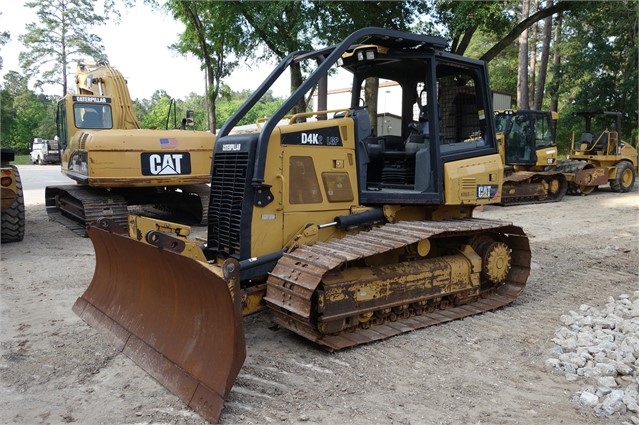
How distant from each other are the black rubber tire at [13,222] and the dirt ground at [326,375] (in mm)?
3140

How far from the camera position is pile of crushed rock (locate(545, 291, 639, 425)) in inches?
140

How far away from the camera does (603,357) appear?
13.7 feet

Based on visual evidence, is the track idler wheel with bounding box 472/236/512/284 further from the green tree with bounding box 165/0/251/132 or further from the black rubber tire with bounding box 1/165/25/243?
the green tree with bounding box 165/0/251/132

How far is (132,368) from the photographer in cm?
409

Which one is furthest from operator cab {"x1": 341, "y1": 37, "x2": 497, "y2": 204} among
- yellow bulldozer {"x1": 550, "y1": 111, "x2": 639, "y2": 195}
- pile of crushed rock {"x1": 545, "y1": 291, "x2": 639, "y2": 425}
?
yellow bulldozer {"x1": 550, "y1": 111, "x2": 639, "y2": 195}

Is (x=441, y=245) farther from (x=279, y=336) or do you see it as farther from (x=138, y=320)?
(x=138, y=320)

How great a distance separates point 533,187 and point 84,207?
1186 centimetres

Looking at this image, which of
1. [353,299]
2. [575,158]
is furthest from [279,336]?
[575,158]

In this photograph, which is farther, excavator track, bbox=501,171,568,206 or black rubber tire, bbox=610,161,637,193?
black rubber tire, bbox=610,161,637,193

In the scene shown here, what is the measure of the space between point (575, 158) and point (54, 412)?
730 inches

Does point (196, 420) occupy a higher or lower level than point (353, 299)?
lower

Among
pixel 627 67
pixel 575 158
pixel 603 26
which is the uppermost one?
pixel 603 26

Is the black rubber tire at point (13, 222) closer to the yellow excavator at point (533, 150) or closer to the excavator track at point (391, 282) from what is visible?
the excavator track at point (391, 282)

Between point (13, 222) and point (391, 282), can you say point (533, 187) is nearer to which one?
point (391, 282)
